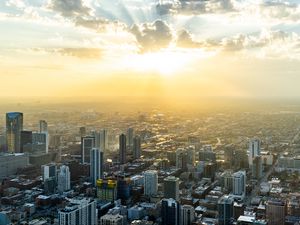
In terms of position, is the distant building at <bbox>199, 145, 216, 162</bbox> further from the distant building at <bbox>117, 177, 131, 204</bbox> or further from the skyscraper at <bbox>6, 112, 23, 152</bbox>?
the skyscraper at <bbox>6, 112, 23, 152</bbox>

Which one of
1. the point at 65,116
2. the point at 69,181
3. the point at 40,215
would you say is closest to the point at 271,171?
the point at 69,181

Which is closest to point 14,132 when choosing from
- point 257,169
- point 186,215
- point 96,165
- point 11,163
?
point 11,163

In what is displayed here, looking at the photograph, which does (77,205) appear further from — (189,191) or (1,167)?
(1,167)

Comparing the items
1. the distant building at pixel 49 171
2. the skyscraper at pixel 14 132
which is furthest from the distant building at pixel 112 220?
the skyscraper at pixel 14 132

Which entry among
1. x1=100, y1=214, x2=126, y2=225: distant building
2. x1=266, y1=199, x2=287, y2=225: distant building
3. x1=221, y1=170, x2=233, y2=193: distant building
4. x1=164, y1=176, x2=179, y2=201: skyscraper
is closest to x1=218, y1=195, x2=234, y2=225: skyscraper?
x1=266, y1=199, x2=287, y2=225: distant building

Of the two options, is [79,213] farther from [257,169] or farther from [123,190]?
[257,169]

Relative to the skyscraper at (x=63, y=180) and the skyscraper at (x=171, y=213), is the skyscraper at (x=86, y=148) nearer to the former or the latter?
the skyscraper at (x=63, y=180)
